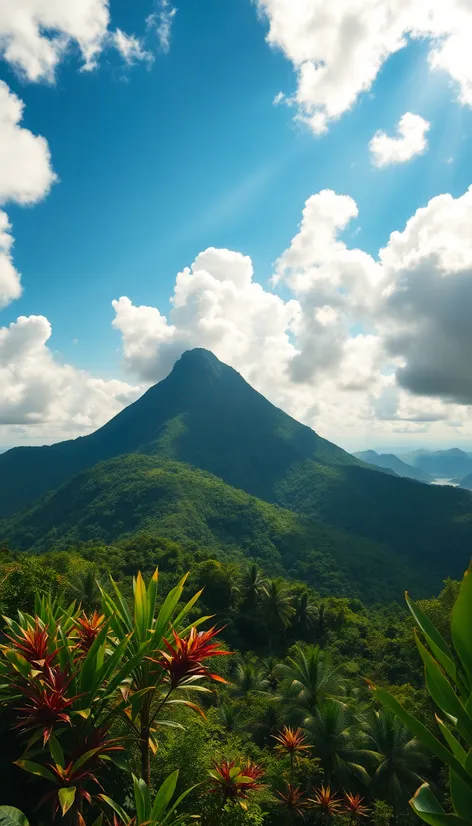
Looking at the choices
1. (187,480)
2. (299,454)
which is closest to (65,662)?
(187,480)

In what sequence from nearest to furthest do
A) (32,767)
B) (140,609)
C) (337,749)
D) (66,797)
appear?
(66,797), (32,767), (140,609), (337,749)

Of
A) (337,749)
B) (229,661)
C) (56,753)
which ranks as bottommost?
(229,661)

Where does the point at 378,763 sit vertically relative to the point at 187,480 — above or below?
below

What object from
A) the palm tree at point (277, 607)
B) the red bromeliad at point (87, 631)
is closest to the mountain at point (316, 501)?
the palm tree at point (277, 607)

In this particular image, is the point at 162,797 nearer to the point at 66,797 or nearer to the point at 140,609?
the point at 66,797

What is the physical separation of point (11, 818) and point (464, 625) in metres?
4.50

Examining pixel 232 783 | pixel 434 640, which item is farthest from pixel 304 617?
pixel 434 640

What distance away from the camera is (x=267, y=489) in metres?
181

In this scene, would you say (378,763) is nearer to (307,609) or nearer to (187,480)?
(307,609)

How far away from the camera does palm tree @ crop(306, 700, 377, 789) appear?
653 inches

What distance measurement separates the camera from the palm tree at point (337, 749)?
16.6 meters

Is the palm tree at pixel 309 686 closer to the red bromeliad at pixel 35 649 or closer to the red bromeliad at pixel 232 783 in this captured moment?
the red bromeliad at pixel 232 783

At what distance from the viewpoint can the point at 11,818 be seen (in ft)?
12.8

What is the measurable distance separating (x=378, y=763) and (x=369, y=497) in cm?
14378
